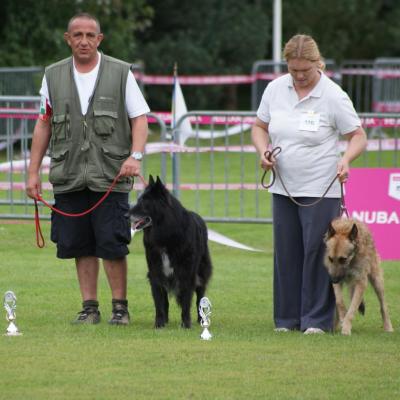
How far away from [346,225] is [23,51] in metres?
20.3

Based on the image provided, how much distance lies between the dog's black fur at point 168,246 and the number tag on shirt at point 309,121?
3.49ft

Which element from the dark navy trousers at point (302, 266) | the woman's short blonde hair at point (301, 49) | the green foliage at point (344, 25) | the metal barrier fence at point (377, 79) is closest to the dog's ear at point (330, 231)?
the dark navy trousers at point (302, 266)

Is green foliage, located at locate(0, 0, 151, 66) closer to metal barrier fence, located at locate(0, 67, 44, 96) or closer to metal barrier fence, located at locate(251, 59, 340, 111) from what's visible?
metal barrier fence, located at locate(0, 67, 44, 96)

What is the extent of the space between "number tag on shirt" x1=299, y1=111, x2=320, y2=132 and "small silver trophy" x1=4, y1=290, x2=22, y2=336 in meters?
2.29

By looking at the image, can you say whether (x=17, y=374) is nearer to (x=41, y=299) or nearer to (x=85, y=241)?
(x=85, y=241)

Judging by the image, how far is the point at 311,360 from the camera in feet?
24.0

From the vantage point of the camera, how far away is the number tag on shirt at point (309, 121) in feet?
27.0

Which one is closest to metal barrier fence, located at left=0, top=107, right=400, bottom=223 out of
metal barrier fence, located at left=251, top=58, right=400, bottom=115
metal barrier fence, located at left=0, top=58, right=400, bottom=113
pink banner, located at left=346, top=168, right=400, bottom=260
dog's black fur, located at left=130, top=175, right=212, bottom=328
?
pink banner, located at left=346, top=168, right=400, bottom=260

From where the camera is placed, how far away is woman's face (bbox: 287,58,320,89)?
319 inches

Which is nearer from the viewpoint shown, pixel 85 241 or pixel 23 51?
pixel 85 241

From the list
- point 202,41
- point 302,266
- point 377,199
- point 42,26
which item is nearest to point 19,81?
point 42,26

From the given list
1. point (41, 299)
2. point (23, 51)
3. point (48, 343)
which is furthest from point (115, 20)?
point (48, 343)

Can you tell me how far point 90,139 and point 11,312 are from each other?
4.51ft

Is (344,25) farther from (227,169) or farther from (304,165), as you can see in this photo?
(304,165)
